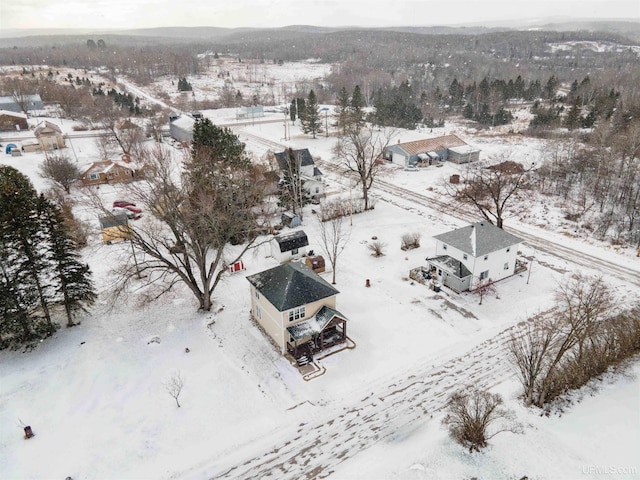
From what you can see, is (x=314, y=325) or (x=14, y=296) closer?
(x=14, y=296)

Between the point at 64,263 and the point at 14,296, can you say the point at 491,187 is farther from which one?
the point at 14,296

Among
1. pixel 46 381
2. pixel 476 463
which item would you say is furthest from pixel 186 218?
pixel 476 463

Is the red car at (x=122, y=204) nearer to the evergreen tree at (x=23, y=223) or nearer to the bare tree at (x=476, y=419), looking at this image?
the evergreen tree at (x=23, y=223)

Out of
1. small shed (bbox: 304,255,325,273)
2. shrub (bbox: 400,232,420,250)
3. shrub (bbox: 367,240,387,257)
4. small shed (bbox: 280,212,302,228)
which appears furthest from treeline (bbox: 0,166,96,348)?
shrub (bbox: 400,232,420,250)

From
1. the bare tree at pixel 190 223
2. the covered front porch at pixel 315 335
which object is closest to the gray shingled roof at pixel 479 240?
the covered front porch at pixel 315 335

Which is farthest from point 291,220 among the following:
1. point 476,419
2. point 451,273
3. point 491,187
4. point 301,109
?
point 301,109
